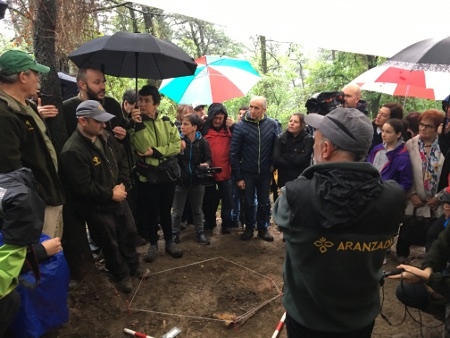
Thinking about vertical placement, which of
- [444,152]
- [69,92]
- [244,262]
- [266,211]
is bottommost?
[244,262]

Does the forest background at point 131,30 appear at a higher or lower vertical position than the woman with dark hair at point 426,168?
higher

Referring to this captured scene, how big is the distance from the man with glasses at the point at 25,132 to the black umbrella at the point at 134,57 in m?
0.81

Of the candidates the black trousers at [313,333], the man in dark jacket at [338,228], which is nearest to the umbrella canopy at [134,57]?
the man in dark jacket at [338,228]

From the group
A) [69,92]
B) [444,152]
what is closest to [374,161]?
[444,152]

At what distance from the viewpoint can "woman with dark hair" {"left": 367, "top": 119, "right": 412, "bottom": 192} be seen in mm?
3805

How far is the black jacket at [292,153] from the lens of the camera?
4469 millimetres

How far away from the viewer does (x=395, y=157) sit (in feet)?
12.7

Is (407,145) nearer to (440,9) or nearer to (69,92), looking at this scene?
(440,9)

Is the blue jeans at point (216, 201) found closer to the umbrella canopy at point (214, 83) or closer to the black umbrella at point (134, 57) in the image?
the umbrella canopy at point (214, 83)

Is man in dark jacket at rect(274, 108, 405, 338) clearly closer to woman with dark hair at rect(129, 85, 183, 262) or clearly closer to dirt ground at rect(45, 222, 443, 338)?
dirt ground at rect(45, 222, 443, 338)

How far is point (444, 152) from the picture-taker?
3.57 metres

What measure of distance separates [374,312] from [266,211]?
3211 mm

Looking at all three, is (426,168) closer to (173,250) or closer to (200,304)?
(200,304)

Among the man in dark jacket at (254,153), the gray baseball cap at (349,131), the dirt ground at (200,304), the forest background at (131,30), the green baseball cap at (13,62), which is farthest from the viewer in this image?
the man in dark jacket at (254,153)
